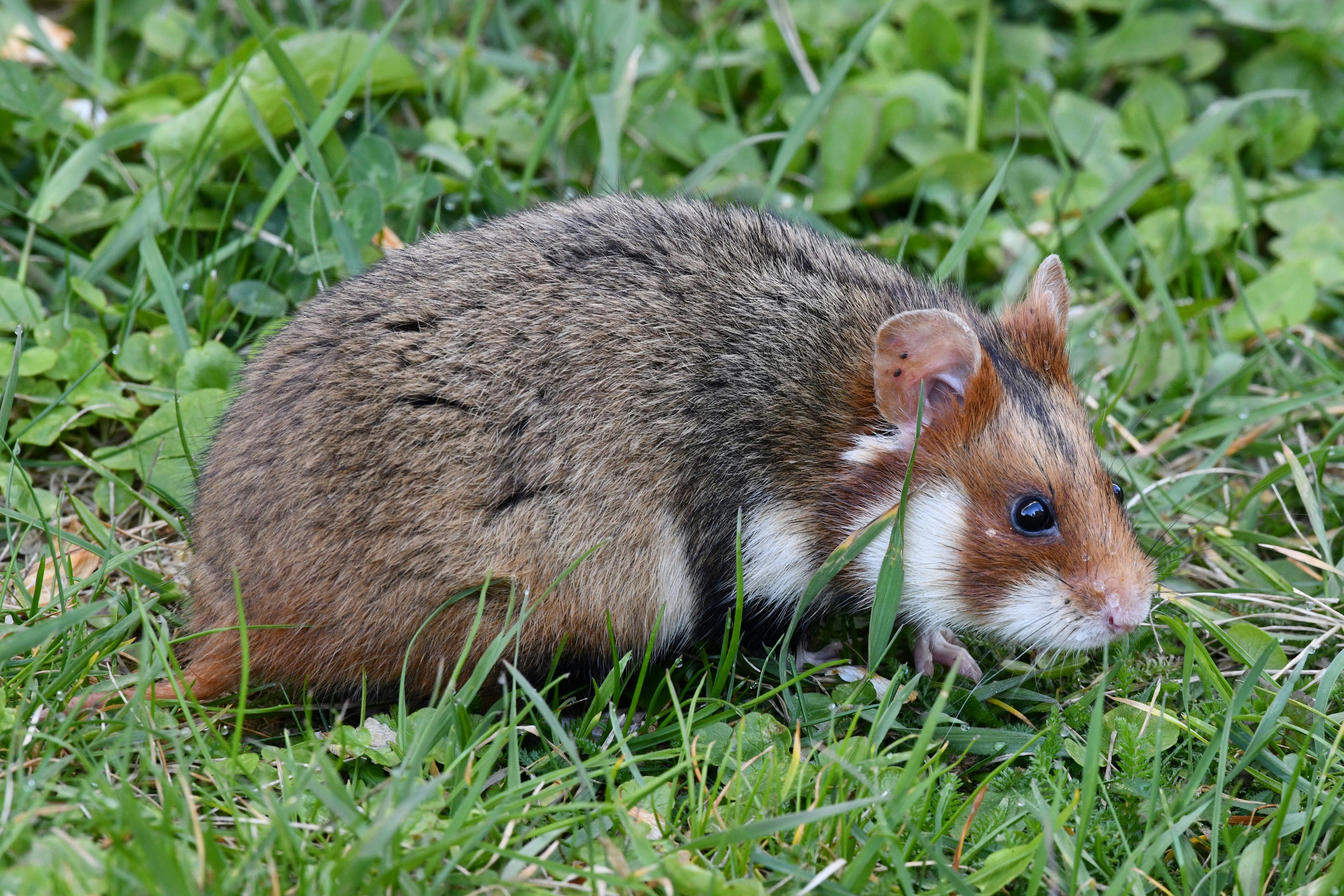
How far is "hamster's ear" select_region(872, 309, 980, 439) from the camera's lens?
3707 mm

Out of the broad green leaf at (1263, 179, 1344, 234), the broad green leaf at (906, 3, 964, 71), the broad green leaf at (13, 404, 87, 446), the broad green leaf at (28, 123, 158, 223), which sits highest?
the broad green leaf at (906, 3, 964, 71)

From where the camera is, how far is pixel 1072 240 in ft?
19.2

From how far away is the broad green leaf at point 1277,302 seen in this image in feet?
18.6

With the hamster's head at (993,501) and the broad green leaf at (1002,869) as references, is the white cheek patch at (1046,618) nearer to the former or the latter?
the hamster's head at (993,501)

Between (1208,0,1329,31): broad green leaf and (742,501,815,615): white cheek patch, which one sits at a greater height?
(1208,0,1329,31): broad green leaf

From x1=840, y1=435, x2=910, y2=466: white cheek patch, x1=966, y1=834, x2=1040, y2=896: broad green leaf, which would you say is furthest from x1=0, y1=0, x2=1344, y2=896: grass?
x1=840, y1=435, x2=910, y2=466: white cheek patch

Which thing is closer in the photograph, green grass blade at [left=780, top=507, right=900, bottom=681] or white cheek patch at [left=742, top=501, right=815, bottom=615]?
green grass blade at [left=780, top=507, right=900, bottom=681]

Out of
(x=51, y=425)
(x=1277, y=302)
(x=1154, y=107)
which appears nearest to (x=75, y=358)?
(x=51, y=425)

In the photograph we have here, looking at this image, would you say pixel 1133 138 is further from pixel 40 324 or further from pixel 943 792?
pixel 40 324

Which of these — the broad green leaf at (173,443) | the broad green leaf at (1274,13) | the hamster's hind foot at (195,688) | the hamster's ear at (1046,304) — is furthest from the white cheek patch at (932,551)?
the broad green leaf at (1274,13)

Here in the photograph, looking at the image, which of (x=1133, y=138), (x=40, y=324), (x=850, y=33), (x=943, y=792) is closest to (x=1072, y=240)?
(x=1133, y=138)

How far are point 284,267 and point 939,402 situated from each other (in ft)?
9.52

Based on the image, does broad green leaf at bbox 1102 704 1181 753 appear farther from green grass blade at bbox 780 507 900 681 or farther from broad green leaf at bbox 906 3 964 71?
broad green leaf at bbox 906 3 964 71

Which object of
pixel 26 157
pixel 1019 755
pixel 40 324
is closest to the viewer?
pixel 1019 755
